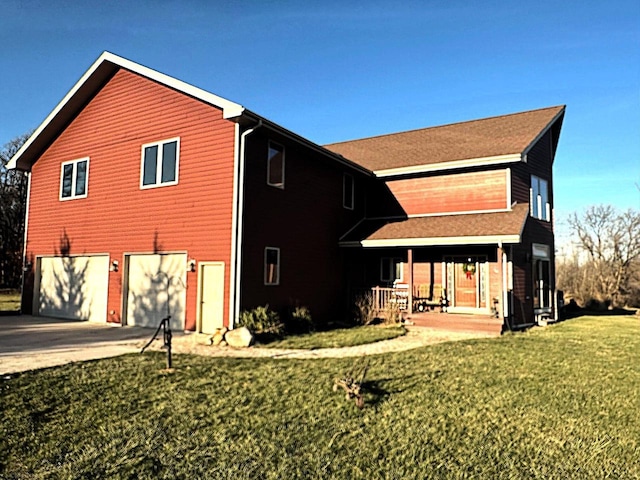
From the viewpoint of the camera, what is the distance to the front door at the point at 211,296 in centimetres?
1116

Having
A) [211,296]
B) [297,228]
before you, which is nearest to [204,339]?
[211,296]

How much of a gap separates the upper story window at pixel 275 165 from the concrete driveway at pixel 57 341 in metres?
5.23

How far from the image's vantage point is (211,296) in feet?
37.4

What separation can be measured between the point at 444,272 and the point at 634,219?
23217mm

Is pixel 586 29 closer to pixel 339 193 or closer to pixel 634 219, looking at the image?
pixel 339 193

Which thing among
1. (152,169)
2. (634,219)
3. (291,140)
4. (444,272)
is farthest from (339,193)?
(634,219)

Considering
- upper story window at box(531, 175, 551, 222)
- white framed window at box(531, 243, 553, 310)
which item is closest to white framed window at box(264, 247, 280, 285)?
white framed window at box(531, 243, 553, 310)

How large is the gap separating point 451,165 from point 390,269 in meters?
4.27

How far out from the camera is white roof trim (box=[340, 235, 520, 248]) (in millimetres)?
12234

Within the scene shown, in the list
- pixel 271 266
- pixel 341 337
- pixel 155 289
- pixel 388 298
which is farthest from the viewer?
pixel 388 298

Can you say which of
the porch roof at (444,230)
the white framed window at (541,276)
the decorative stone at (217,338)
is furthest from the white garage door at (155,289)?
the white framed window at (541,276)

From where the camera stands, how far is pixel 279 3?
477 inches

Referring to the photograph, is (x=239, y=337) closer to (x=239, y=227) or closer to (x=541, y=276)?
(x=239, y=227)

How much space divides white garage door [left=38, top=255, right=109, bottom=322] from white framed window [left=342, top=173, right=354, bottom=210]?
26.5ft
